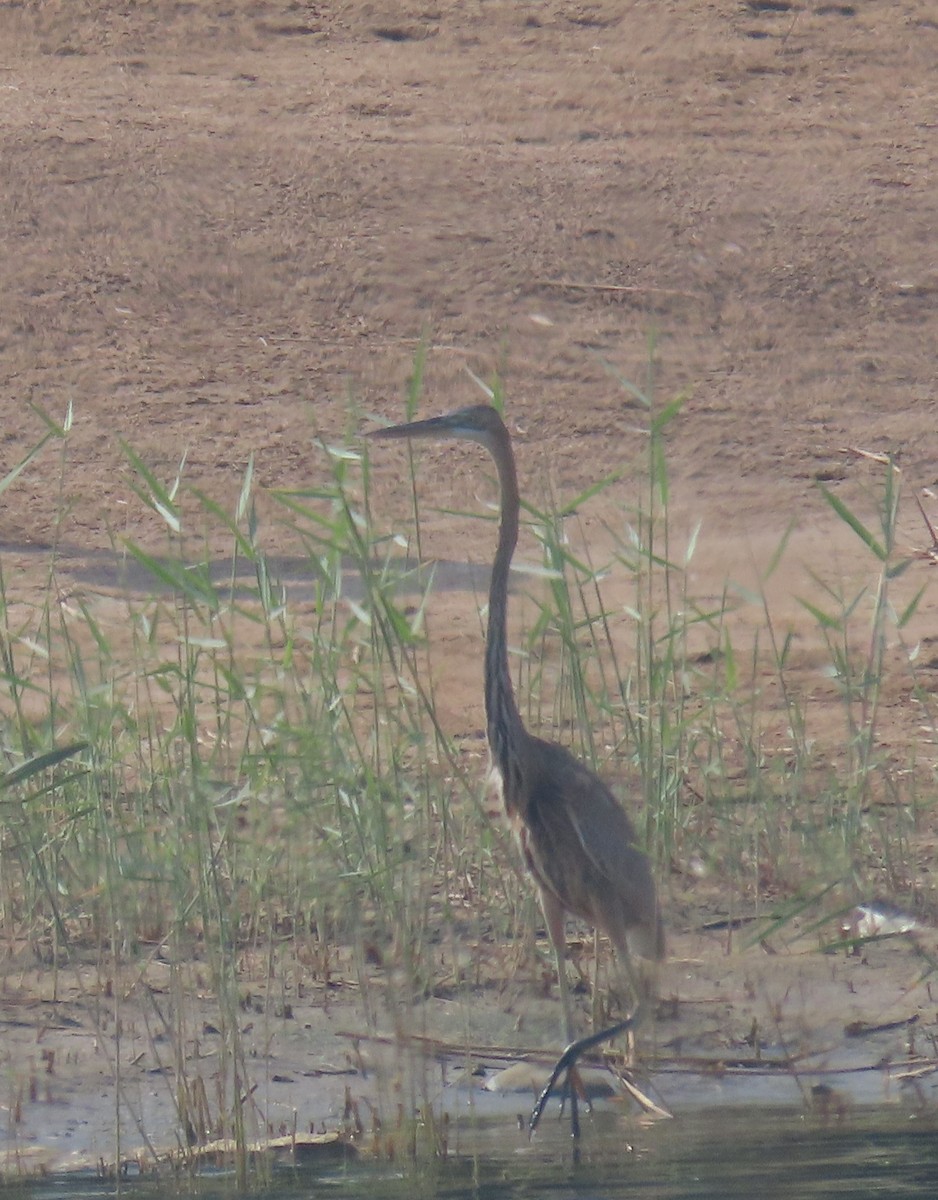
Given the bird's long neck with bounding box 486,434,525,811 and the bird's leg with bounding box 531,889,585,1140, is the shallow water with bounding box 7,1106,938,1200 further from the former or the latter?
the bird's long neck with bounding box 486,434,525,811

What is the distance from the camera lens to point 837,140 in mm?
15180

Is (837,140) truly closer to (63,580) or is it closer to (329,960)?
Answer: (63,580)

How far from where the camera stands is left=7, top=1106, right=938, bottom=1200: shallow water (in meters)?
4.91

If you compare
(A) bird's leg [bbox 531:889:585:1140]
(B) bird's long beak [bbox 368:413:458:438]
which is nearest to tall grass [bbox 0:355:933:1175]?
(B) bird's long beak [bbox 368:413:458:438]

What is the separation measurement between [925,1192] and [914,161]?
10898mm

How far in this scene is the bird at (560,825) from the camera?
5.62 meters

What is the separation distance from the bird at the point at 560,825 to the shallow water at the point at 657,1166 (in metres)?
0.25

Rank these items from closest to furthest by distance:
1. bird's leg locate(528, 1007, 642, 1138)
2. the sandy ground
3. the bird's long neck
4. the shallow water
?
1. the shallow water
2. bird's leg locate(528, 1007, 642, 1138)
3. the bird's long neck
4. the sandy ground

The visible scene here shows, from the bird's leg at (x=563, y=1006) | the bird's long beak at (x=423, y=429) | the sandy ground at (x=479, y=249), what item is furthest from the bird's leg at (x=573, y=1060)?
the sandy ground at (x=479, y=249)

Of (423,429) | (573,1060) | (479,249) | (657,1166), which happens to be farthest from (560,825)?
(479,249)

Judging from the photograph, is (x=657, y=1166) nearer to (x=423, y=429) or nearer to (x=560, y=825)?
(x=560, y=825)

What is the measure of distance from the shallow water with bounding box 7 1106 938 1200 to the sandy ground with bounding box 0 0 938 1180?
140 inches

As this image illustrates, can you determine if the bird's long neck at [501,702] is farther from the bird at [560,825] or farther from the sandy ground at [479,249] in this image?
the sandy ground at [479,249]

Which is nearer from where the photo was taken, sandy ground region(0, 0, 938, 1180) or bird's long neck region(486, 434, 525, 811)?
bird's long neck region(486, 434, 525, 811)
